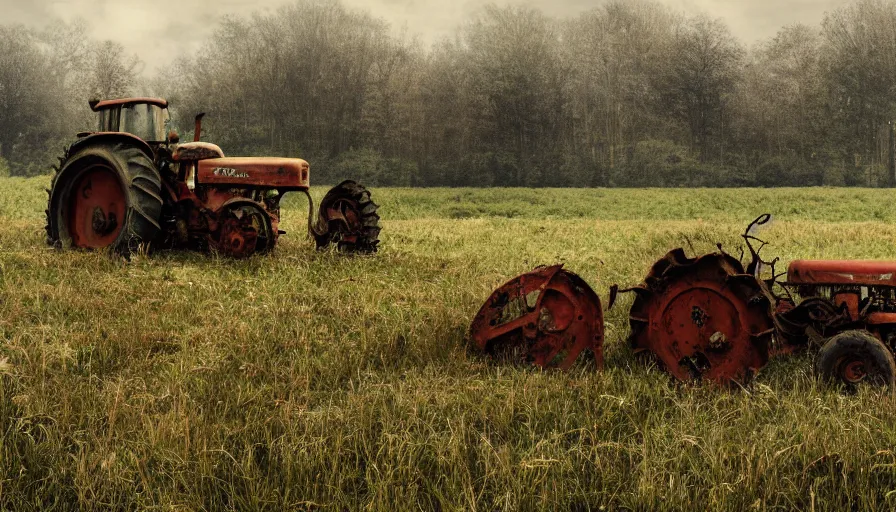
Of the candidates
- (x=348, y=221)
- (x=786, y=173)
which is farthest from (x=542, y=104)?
(x=348, y=221)

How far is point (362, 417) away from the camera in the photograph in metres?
3.36

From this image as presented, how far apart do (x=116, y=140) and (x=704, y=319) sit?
703 centimetres

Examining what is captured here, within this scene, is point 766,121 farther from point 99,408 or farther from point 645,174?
point 99,408

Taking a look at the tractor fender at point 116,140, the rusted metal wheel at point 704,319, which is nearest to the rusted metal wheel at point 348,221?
the tractor fender at point 116,140

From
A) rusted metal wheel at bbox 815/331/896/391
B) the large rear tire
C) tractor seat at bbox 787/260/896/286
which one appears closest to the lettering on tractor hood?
the large rear tire

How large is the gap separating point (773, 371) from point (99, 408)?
12.7 ft

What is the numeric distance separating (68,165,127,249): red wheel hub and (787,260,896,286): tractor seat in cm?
694

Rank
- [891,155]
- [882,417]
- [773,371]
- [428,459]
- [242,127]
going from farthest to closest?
1. [242,127]
2. [891,155]
3. [773,371]
4. [882,417]
5. [428,459]

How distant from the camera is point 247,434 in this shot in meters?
3.27

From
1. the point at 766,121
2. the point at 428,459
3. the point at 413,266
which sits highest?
the point at 766,121

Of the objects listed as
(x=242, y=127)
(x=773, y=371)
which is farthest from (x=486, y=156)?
(x=773, y=371)

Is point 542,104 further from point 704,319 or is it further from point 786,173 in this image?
point 704,319

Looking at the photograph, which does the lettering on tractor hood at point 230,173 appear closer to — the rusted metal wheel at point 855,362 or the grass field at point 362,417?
the grass field at point 362,417

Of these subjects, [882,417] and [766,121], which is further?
[766,121]
